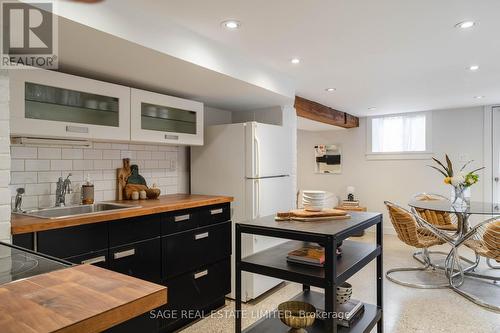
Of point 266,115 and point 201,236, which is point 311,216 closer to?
point 201,236

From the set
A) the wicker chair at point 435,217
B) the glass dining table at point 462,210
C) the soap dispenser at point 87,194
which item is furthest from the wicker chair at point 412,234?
the soap dispenser at point 87,194

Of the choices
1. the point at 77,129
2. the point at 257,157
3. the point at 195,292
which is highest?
the point at 77,129

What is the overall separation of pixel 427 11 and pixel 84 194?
2.71 meters

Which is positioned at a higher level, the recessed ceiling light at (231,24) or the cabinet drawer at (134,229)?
the recessed ceiling light at (231,24)

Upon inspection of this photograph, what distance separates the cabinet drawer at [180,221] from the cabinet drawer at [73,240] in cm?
50

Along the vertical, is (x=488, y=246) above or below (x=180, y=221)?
below

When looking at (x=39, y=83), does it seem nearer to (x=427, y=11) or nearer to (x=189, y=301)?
(x=189, y=301)

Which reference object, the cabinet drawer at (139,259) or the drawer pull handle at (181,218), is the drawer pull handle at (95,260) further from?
the drawer pull handle at (181,218)

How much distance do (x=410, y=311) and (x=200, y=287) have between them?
1.87m

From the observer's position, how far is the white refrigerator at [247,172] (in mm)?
3135

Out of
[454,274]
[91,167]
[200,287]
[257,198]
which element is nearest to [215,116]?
[257,198]

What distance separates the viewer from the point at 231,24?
213 cm

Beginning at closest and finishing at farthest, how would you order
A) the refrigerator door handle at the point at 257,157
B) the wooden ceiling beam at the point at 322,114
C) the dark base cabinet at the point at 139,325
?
the dark base cabinet at the point at 139,325, the refrigerator door handle at the point at 257,157, the wooden ceiling beam at the point at 322,114

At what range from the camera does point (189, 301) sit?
269 cm
